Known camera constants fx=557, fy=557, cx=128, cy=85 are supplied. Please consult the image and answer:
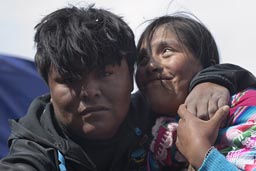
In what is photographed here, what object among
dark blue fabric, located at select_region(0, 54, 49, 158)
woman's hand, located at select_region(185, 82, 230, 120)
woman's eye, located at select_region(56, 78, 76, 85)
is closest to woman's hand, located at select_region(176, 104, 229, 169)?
woman's hand, located at select_region(185, 82, 230, 120)

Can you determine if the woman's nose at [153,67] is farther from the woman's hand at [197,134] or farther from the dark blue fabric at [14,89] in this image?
the dark blue fabric at [14,89]

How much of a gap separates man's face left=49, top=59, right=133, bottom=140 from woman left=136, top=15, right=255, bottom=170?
13cm

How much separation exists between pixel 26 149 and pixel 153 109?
52cm

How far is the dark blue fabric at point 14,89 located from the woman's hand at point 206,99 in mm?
1600

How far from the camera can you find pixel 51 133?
2.06 metres

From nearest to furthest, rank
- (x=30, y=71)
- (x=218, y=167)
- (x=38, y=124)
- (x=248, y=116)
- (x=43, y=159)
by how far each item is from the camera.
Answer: (x=218, y=167)
(x=248, y=116)
(x=43, y=159)
(x=38, y=124)
(x=30, y=71)

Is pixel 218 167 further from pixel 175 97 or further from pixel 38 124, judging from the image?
pixel 38 124

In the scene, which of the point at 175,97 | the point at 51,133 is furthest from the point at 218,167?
the point at 51,133

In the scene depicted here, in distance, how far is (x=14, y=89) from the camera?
3.72 m

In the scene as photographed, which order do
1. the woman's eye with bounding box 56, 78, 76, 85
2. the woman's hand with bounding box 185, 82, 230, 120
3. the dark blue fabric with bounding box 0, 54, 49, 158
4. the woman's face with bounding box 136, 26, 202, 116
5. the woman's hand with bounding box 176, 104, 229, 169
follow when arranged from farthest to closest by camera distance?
the dark blue fabric with bounding box 0, 54, 49, 158 → the woman's face with bounding box 136, 26, 202, 116 → the woman's eye with bounding box 56, 78, 76, 85 → the woman's hand with bounding box 185, 82, 230, 120 → the woman's hand with bounding box 176, 104, 229, 169

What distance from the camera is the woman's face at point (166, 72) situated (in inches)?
83.5

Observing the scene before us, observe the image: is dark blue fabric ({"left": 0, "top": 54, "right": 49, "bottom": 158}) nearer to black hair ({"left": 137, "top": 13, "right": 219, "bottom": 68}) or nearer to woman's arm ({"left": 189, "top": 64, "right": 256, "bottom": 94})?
black hair ({"left": 137, "top": 13, "right": 219, "bottom": 68})

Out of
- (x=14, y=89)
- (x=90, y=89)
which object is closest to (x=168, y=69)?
(x=90, y=89)

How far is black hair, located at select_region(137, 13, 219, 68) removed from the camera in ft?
7.23
